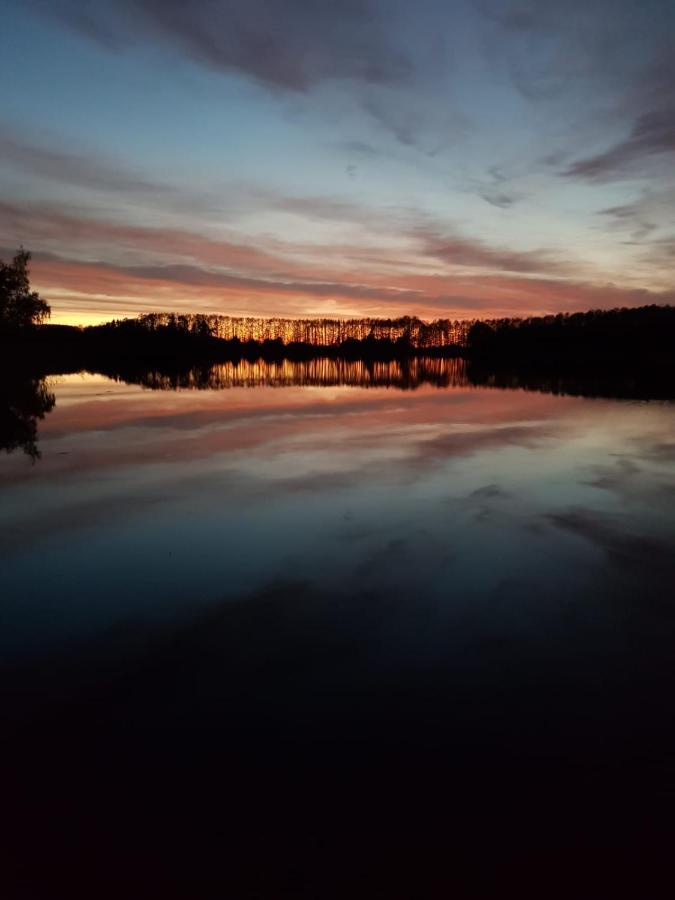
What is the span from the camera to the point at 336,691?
219 inches

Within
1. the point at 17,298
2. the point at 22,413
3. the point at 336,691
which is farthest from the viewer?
the point at 17,298

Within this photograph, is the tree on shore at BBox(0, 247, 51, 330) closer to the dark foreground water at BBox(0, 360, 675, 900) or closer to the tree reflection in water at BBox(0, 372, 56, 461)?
the tree reflection in water at BBox(0, 372, 56, 461)

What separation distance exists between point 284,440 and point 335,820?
16.5m

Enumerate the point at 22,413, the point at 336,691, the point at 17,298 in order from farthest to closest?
the point at 17,298
the point at 22,413
the point at 336,691

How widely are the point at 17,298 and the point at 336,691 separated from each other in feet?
218

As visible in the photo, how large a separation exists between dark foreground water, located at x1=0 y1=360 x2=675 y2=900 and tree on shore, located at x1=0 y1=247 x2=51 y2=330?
180ft

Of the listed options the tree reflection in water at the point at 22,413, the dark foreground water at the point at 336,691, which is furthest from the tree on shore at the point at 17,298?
the dark foreground water at the point at 336,691

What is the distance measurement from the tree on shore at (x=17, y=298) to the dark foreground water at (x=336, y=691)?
5487cm

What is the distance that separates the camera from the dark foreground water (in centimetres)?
384

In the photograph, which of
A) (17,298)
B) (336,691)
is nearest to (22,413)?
(336,691)

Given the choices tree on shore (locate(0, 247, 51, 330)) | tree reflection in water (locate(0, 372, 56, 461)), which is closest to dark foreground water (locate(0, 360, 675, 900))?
tree reflection in water (locate(0, 372, 56, 461))

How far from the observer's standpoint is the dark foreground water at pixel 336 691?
3.84 meters

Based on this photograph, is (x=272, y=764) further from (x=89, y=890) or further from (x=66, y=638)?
(x=66, y=638)

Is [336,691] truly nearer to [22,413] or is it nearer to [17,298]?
[22,413]
